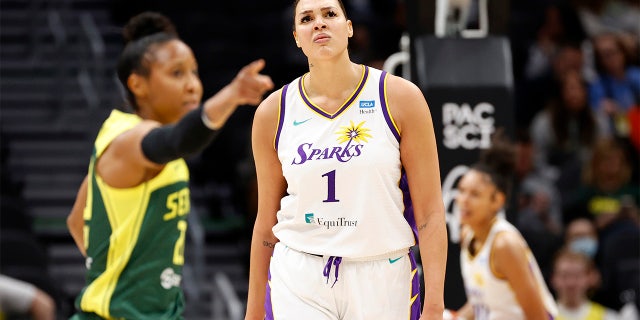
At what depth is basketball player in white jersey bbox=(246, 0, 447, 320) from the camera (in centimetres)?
403

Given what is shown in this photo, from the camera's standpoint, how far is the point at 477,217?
6043mm

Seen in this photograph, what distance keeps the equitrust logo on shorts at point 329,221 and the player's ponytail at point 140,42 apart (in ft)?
4.86

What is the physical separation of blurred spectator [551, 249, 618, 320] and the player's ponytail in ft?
13.5

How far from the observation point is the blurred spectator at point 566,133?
10648 mm

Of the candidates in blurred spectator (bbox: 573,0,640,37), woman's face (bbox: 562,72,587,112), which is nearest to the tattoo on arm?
woman's face (bbox: 562,72,587,112)

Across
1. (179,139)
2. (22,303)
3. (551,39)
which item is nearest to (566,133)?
(551,39)

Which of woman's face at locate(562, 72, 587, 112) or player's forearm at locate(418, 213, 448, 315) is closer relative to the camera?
player's forearm at locate(418, 213, 448, 315)

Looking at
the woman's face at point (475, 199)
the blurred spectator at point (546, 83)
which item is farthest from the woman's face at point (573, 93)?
the woman's face at point (475, 199)

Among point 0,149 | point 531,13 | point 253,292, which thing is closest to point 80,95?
point 0,149

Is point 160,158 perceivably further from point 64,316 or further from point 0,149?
point 0,149

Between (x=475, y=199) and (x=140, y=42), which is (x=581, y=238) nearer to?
(x=475, y=199)

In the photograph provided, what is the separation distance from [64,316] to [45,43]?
155 inches

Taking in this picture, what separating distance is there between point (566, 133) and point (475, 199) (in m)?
5.10

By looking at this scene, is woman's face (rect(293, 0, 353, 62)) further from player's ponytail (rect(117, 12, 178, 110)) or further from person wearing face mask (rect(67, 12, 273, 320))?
player's ponytail (rect(117, 12, 178, 110))
